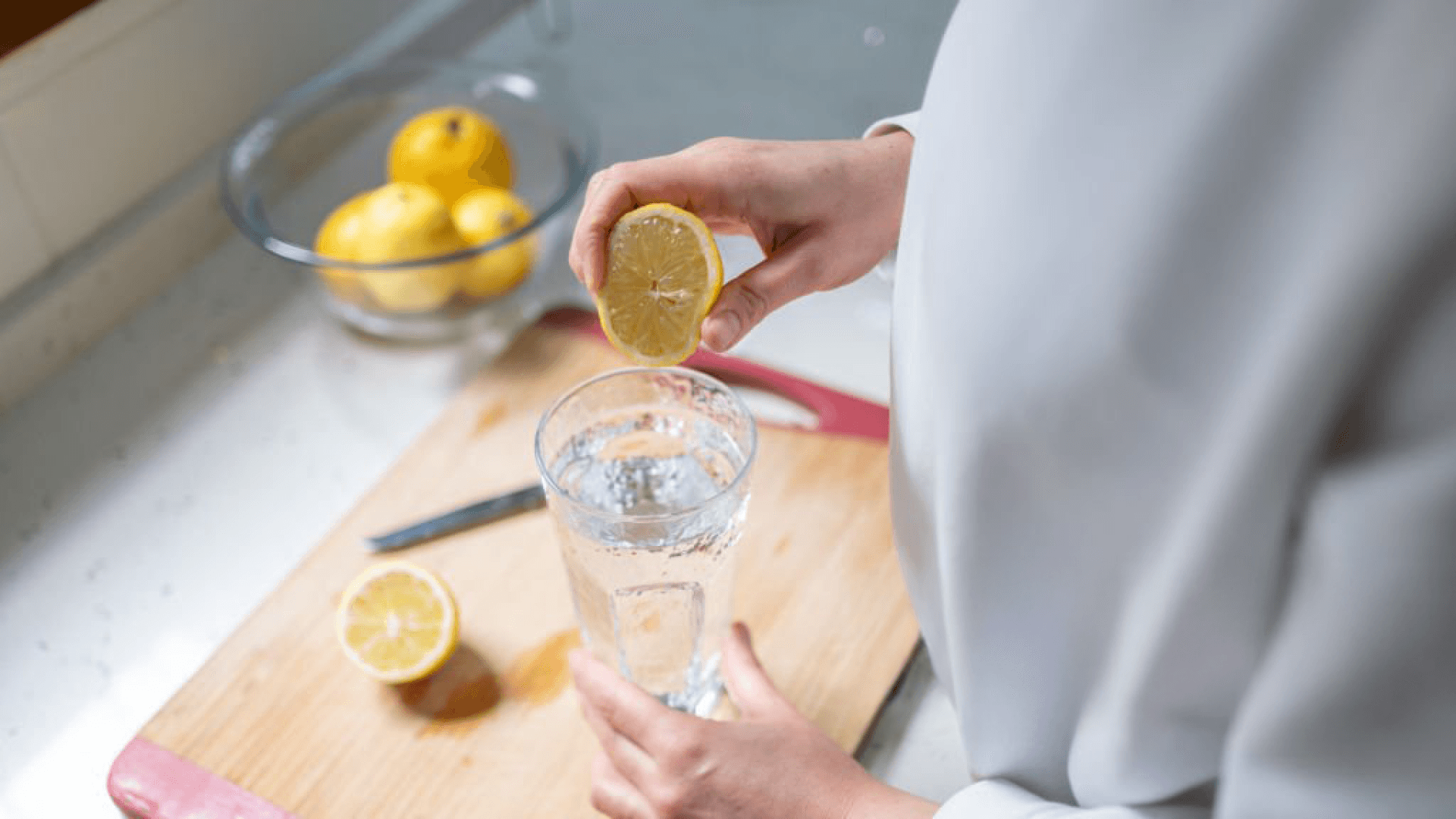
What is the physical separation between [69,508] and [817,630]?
1.74 ft

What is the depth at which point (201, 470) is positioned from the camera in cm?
92

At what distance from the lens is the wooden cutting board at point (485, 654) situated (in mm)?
710

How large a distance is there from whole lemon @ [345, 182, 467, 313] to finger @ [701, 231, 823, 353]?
34 centimetres

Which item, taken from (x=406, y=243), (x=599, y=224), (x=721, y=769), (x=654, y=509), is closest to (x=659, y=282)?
(x=599, y=224)

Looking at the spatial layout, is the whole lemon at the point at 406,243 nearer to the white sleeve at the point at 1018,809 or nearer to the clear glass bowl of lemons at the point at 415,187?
the clear glass bowl of lemons at the point at 415,187

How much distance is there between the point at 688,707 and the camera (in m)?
0.78

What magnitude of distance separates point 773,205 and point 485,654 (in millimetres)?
328

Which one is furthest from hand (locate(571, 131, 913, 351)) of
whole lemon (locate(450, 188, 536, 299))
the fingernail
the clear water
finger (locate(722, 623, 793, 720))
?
whole lemon (locate(450, 188, 536, 299))

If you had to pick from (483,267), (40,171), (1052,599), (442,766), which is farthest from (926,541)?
(40,171)

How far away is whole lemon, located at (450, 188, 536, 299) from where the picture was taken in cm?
97

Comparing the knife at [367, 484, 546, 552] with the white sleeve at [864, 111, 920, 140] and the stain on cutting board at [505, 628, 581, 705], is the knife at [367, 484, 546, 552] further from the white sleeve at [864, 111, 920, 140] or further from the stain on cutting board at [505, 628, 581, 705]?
the white sleeve at [864, 111, 920, 140]

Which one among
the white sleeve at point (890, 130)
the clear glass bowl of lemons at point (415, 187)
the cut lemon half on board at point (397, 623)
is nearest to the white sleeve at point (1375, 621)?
the white sleeve at point (890, 130)

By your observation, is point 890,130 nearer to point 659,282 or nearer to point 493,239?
point 659,282

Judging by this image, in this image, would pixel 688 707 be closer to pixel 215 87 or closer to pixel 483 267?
pixel 483 267
